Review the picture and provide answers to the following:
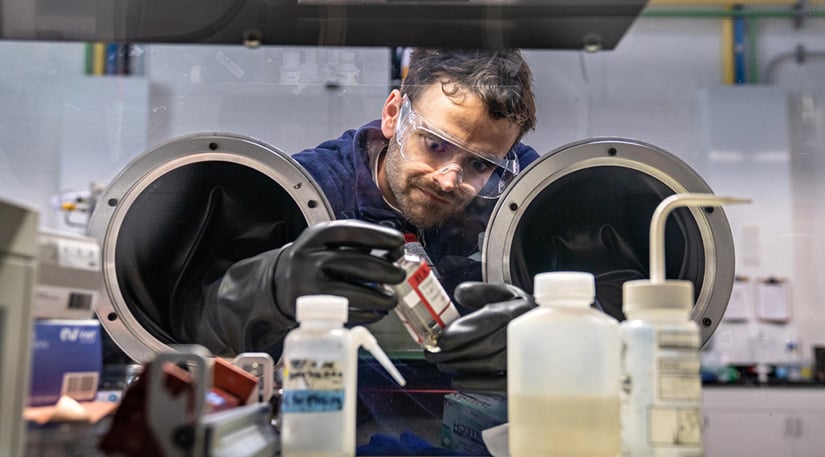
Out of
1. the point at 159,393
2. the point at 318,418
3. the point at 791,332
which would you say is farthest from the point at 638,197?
the point at 791,332

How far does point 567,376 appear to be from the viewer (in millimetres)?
942

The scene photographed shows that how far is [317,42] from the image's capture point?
1.98m

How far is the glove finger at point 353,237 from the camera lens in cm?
122

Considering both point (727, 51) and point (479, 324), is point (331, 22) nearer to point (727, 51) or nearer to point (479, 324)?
point (479, 324)

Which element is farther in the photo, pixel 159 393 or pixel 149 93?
pixel 149 93

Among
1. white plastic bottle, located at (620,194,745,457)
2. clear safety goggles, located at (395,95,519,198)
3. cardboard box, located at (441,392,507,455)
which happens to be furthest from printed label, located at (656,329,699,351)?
clear safety goggles, located at (395,95,519,198)

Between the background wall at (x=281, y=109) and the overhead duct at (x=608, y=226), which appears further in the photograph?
the background wall at (x=281, y=109)

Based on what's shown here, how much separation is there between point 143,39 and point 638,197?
1283 mm

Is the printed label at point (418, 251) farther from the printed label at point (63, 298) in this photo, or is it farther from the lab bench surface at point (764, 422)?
the printed label at point (63, 298)

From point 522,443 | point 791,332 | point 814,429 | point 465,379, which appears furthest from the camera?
point 791,332

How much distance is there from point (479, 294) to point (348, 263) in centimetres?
22

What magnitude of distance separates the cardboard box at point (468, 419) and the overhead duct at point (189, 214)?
53 cm

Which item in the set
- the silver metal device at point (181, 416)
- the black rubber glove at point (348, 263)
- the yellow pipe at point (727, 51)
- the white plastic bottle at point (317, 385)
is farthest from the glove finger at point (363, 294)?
the yellow pipe at point (727, 51)

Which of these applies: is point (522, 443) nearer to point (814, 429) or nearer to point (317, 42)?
point (317, 42)
